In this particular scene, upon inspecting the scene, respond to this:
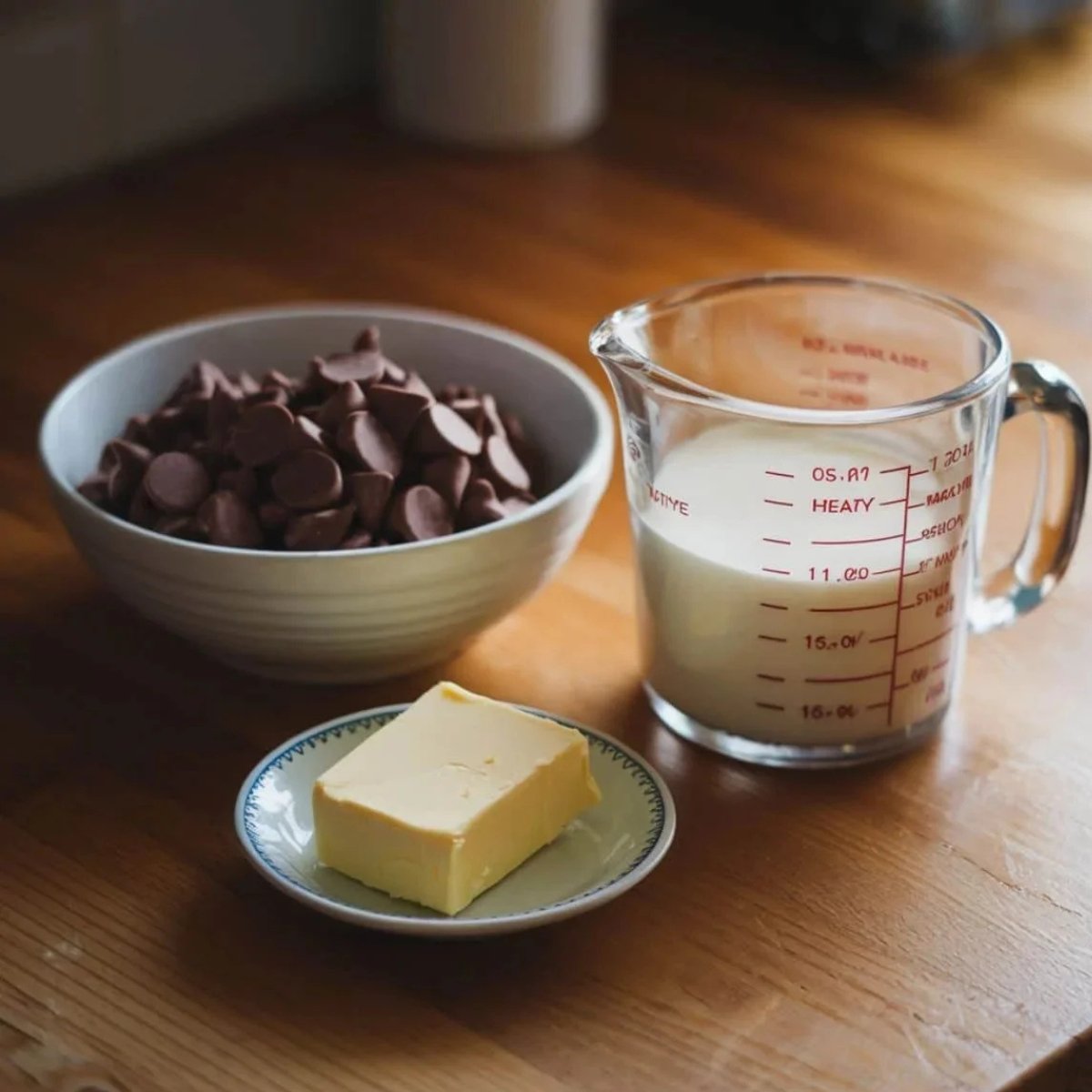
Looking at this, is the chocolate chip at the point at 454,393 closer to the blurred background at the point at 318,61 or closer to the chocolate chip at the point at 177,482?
the chocolate chip at the point at 177,482

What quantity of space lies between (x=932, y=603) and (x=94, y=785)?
0.38 m

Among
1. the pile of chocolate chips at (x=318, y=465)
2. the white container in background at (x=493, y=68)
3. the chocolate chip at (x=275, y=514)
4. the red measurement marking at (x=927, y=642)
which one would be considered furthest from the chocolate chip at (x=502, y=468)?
the white container in background at (x=493, y=68)

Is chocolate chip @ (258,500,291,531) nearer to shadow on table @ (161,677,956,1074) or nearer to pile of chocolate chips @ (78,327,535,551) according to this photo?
pile of chocolate chips @ (78,327,535,551)

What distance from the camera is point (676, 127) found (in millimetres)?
1684

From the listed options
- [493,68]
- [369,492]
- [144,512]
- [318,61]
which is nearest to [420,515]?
[369,492]

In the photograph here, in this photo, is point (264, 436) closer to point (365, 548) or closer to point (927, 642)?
point (365, 548)

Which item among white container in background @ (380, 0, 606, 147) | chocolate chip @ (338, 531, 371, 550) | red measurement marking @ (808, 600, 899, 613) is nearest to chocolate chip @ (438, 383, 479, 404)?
chocolate chip @ (338, 531, 371, 550)

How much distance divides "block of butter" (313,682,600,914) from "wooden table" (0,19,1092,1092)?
0.03m

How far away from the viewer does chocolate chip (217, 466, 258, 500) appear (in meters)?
0.87

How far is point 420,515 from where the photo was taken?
0.87 metres

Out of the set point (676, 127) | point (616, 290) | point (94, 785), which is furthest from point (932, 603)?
point (676, 127)

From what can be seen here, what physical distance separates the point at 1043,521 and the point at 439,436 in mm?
292

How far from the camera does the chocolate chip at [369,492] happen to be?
862 millimetres

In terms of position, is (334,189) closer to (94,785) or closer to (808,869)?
(94,785)
